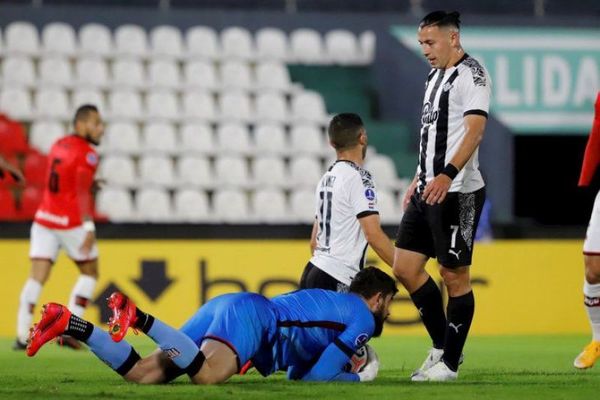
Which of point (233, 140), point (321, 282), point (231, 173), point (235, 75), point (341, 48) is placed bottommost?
point (231, 173)

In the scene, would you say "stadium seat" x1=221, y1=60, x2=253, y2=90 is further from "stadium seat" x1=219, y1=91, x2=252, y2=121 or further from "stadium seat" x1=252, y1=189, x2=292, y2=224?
"stadium seat" x1=252, y1=189, x2=292, y2=224

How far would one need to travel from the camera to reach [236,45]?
16.1 metres

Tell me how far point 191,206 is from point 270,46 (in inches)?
127

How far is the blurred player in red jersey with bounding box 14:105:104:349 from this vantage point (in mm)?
10164

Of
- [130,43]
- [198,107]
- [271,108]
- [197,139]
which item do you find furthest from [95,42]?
[271,108]

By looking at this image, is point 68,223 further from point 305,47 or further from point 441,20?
point 305,47

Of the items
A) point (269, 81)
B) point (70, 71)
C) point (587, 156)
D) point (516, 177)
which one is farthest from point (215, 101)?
point (587, 156)

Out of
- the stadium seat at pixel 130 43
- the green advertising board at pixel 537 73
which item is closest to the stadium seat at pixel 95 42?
the stadium seat at pixel 130 43

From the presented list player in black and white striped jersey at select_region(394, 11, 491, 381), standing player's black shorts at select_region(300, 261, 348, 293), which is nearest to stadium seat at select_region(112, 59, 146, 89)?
standing player's black shorts at select_region(300, 261, 348, 293)

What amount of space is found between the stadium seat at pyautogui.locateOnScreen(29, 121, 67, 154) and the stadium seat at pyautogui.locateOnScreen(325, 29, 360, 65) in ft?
12.8

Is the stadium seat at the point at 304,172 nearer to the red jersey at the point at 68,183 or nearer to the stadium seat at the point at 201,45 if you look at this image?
the stadium seat at the point at 201,45

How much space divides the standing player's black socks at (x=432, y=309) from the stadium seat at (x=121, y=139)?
25.6 ft

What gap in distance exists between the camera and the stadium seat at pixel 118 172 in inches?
551

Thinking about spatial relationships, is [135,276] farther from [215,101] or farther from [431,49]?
[431,49]
